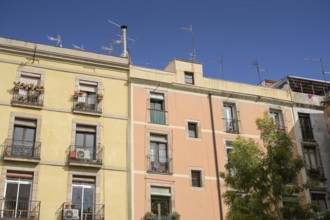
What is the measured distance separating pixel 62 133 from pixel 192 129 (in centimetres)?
823

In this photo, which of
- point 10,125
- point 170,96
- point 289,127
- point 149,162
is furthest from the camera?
point 289,127

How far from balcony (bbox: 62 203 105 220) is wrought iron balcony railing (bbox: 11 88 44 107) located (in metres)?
6.03

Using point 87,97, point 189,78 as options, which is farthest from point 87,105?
point 189,78

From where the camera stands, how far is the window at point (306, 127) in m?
33.1

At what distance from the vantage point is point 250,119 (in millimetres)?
31750

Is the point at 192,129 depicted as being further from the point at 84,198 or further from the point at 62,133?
the point at 84,198

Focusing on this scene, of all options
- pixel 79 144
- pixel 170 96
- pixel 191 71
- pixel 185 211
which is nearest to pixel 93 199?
pixel 79 144

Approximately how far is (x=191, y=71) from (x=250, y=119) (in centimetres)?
504

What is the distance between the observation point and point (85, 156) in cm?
2606

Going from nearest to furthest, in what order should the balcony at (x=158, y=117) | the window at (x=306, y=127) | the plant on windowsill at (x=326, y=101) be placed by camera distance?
the balcony at (x=158, y=117)
the window at (x=306, y=127)
the plant on windowsill at (x=326, y=101)

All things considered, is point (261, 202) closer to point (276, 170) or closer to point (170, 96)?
point (276, 170)

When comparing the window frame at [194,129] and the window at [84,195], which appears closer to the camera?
the window at [84,195]

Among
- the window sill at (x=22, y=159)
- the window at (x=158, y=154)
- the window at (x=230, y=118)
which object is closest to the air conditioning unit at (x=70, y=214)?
the window sill at (x=22, y=159)

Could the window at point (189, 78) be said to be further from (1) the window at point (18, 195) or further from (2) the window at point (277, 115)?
(1) the window at point (18, 195)
